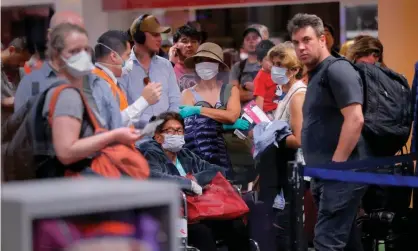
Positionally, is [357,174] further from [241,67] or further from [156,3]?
[241,67]

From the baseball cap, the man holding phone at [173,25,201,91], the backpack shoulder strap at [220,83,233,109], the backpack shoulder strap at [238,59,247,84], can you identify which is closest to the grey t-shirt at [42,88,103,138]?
the baseball cap

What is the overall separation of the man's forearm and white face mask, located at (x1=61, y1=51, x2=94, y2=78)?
2.18 m

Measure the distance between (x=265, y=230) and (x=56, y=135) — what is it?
2.91 metres

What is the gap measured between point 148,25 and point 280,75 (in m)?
1.23

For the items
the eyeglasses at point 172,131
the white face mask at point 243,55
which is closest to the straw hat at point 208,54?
the eyeglasses at point 172,131

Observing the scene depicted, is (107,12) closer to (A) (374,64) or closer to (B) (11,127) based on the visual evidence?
(B) (11,127)

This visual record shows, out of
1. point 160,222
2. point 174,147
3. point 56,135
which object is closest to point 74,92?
point 56,135

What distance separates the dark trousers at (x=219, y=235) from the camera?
6.24 metres

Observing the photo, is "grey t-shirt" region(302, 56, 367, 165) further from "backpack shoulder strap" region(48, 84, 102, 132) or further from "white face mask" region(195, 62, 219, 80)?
"backpack shoulder strap" region(48, 84, 102, 132)

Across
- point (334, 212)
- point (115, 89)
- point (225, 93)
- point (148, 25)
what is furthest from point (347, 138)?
point (115, 89)

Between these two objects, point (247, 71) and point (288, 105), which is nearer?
point (288, 105)

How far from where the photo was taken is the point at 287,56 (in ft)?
22.7

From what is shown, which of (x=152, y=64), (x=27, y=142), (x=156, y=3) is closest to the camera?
(x=27, y=142)

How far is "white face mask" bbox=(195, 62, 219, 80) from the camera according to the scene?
22.0 ft
